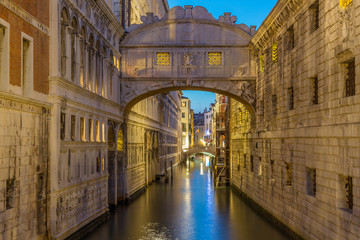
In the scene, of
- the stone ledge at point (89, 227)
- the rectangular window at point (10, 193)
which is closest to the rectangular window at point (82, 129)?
the stone ledge at point (89, 227)

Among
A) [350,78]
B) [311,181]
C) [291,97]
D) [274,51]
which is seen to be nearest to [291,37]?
[291,97]

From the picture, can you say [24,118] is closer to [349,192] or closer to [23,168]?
[23,168]

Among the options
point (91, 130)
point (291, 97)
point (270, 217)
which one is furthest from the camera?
point (270, 217)

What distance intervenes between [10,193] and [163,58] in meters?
15.0

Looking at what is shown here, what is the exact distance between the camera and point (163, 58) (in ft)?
81.9

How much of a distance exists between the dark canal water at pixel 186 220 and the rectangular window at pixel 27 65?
7184 millimetres

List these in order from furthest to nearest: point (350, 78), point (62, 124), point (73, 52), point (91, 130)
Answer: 1. point (91, 130)
2. point (73, 52)
3. point (62, 124)
4. point (350, 78)

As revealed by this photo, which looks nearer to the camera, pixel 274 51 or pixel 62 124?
pixel 62 124

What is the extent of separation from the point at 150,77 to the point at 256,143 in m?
7.25

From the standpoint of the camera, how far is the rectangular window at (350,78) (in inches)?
456

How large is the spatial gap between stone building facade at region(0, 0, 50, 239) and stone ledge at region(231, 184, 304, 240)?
9.21 metres

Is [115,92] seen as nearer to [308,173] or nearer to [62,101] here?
[62,101]

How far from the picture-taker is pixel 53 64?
14.3m

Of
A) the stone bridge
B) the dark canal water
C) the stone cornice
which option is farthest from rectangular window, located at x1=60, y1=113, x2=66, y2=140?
the stone bridge
